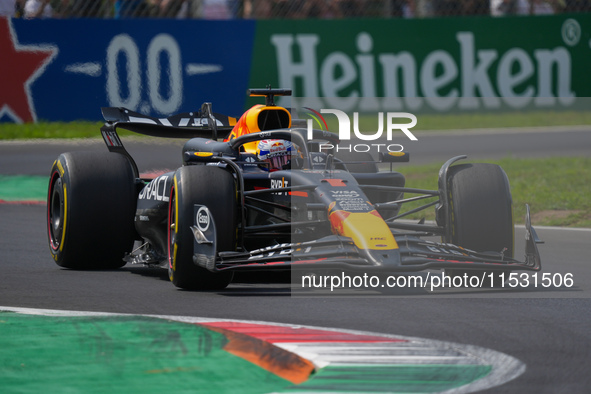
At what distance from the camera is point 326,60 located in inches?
681

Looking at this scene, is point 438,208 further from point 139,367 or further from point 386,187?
point 139,367

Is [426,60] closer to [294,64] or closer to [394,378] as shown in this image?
[294,64]

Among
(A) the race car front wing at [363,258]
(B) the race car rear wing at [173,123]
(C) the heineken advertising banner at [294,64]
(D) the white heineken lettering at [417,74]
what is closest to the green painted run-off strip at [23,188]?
(C) the heineken advertising banner at [294,64]

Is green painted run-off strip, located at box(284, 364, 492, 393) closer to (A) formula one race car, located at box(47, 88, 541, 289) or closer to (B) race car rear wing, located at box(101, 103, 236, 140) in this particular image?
(A) formula one race car, located at box(47, 88, 541, 289)

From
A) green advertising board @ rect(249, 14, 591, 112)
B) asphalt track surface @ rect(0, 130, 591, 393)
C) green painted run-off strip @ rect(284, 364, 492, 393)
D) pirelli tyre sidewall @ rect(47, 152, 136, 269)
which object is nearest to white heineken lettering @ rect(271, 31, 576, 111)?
green advertising board @ rect(249, 14, 591, 112)

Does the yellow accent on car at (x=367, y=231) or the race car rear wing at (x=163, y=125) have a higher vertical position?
the race car rear wing at (x=163, y=125)

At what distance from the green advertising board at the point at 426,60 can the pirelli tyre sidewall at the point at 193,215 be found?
33.9ft

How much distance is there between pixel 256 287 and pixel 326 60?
10.7m

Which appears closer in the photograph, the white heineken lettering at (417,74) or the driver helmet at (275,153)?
the driver helmet at (275,153)

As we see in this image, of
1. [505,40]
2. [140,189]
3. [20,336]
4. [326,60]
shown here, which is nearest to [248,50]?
[326,60]

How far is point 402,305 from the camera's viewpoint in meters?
6.13

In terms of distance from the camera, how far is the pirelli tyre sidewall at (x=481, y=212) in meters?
6.78

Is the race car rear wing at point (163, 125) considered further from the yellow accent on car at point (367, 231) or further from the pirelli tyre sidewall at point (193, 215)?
the yellow accent on car at point (367, 231)

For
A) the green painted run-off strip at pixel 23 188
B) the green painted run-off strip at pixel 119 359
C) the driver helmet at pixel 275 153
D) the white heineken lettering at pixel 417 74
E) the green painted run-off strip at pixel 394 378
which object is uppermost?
the white heineken lettering at pixel 417 74
